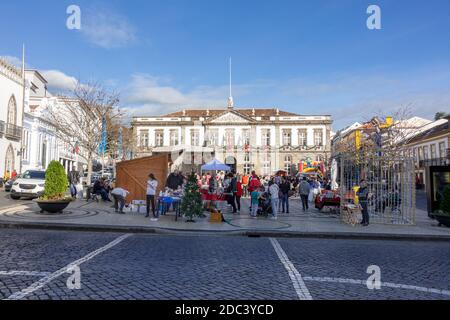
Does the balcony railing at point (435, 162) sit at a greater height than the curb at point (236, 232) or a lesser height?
greater

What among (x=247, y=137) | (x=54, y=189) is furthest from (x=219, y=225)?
(x=247, y=137)

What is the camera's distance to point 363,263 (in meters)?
7.09

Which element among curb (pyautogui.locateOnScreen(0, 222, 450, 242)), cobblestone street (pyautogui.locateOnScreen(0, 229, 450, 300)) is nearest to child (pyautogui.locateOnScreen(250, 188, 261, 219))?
curb (pyautogui.locateOnScreen(0, 222, 450, 242))

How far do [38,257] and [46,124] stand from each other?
38623 mm

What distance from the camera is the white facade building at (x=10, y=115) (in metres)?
32.3

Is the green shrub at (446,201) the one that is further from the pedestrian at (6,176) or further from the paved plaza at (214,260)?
the pedestrian at (6,176)

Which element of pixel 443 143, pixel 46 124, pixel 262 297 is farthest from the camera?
pixel 443 143

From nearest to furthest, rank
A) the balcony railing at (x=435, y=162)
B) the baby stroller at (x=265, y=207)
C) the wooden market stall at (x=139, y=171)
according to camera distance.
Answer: the baby stroller at (x=265, y=207) < the wooden market stall at (x=139, y=171) < the balcony railing at (x=435, y=162)

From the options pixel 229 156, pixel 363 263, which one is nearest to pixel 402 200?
pixel 363 263

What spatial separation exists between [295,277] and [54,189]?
32.7 feet

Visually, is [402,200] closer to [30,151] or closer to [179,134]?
[30,151]

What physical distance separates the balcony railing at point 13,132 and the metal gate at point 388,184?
30.6 meters

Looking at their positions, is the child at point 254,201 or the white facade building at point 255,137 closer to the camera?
the child at point 254,201

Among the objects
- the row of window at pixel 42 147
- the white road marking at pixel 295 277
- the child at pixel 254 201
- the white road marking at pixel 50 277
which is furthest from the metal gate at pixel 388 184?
the row of window at pixel 42 147
